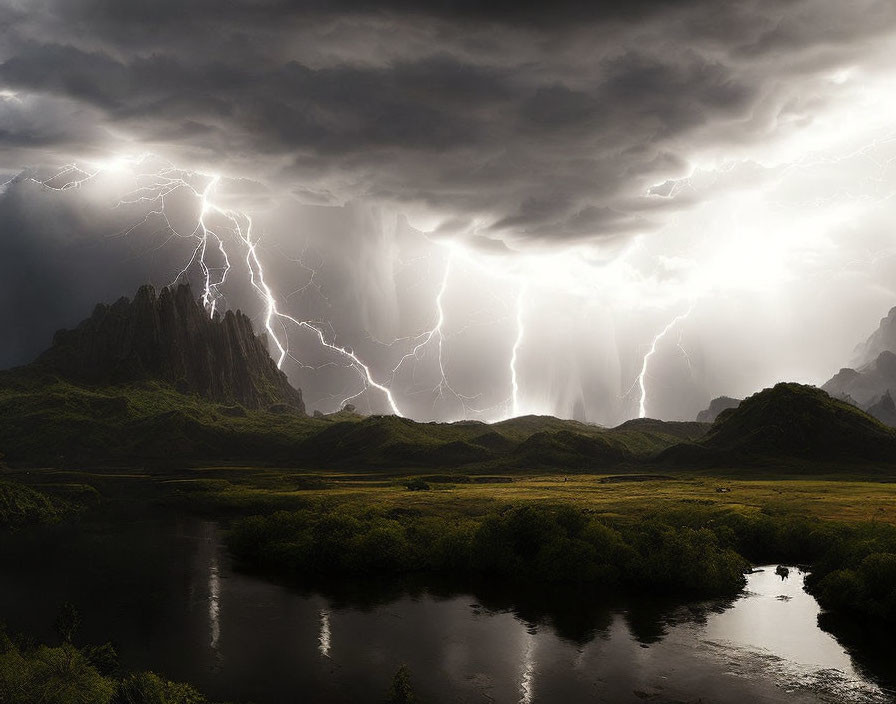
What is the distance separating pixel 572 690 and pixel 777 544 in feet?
203

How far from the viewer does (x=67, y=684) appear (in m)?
45.7

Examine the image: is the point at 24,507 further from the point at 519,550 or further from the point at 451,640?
the point at 451,640

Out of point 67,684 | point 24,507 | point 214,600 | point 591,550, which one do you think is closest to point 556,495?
point 591,550

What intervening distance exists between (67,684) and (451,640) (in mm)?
35675

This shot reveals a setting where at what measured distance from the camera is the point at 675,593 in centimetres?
8812

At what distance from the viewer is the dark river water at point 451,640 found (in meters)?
60.0

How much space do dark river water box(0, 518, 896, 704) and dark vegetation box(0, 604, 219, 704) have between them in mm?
8455

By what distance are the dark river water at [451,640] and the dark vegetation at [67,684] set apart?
333 inches

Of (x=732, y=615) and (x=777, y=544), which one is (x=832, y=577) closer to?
(x=732, y=615)

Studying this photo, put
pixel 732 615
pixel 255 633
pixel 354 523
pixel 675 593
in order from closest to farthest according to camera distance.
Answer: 1. pixel 255 633
2. pixel 732 615
3. pixel 675 593
4. pixel 354 523

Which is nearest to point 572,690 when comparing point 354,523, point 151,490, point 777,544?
point 354,523

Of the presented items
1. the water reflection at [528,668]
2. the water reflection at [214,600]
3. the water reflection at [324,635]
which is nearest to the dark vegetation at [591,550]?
the water reflection at [214,600]

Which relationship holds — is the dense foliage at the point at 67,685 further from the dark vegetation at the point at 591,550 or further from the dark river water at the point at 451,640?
the dark vegetation at the point at 591,550

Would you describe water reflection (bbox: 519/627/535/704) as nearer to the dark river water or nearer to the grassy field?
the dark river water
